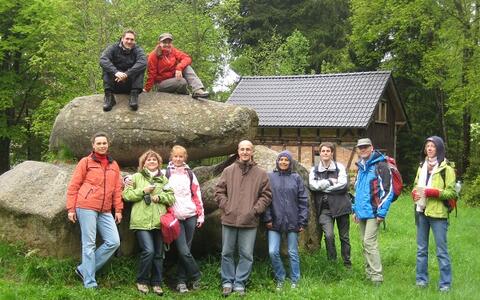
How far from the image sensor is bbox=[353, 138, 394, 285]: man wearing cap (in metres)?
7.17

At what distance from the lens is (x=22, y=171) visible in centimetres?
805

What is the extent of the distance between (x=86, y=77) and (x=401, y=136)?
55.7ft

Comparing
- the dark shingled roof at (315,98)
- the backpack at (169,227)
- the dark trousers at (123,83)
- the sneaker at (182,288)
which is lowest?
the sneaker at (182,288)

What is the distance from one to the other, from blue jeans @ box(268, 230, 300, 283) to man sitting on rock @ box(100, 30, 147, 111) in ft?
9.76

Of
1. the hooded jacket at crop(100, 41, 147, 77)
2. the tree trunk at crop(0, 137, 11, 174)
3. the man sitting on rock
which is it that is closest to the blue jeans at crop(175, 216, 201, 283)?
the man sitting on rock

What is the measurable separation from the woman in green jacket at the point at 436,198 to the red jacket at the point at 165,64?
13.3ft

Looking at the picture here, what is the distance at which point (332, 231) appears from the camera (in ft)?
26.0

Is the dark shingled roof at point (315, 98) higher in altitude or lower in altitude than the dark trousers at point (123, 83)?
higher

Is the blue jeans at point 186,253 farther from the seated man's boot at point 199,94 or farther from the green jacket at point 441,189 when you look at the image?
the green jacket at point 441,189

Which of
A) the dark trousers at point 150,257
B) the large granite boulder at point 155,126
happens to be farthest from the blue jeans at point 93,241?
the large granite boulder at point 155,126

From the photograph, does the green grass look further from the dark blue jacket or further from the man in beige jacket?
the dark blue jacket

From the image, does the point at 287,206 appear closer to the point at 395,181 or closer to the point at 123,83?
the point at 395,181

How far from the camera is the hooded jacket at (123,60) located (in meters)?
7.76

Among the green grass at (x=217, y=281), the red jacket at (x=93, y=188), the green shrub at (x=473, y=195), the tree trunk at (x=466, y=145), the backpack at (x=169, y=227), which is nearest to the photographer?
the green grass at (x=217, y=281)
